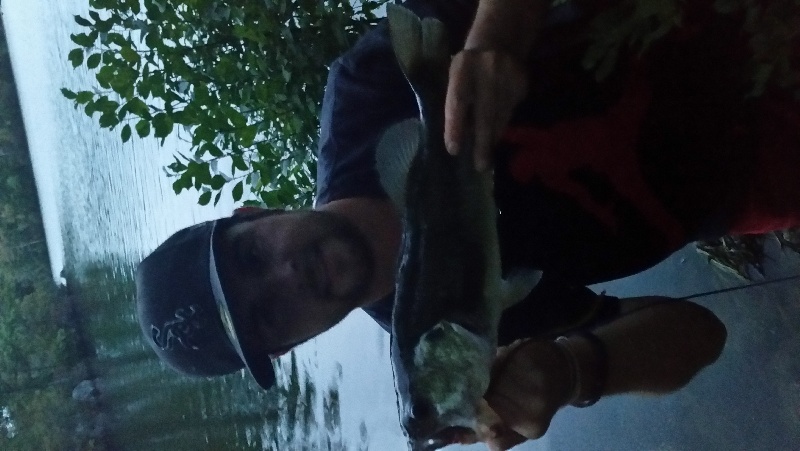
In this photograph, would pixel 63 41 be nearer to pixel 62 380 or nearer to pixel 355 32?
pixel 62 380

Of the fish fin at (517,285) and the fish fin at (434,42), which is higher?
the fish fin at (434,42)

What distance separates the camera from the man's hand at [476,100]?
1.66 ft

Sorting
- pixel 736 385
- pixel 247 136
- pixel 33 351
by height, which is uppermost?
pixel 247 136

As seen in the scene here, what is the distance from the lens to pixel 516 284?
0.54m

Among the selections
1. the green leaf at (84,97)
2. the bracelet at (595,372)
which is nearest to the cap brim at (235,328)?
the bracelet at (595,372)

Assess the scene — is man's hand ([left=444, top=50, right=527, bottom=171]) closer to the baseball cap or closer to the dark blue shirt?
the dark blue shirt

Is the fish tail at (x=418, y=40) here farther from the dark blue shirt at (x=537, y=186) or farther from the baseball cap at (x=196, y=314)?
the baseball cap at (x=196, y=314)

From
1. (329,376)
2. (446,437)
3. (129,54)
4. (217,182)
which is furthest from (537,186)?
(129,54)

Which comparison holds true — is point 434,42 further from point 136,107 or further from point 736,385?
point 136,107

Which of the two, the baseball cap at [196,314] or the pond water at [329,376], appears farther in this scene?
the pond water at [329,376]

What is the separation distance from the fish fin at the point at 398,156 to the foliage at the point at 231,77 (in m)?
0.46

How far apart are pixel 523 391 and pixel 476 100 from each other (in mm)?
224

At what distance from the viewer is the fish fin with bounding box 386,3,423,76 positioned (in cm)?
52

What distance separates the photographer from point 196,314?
2.39 ft
